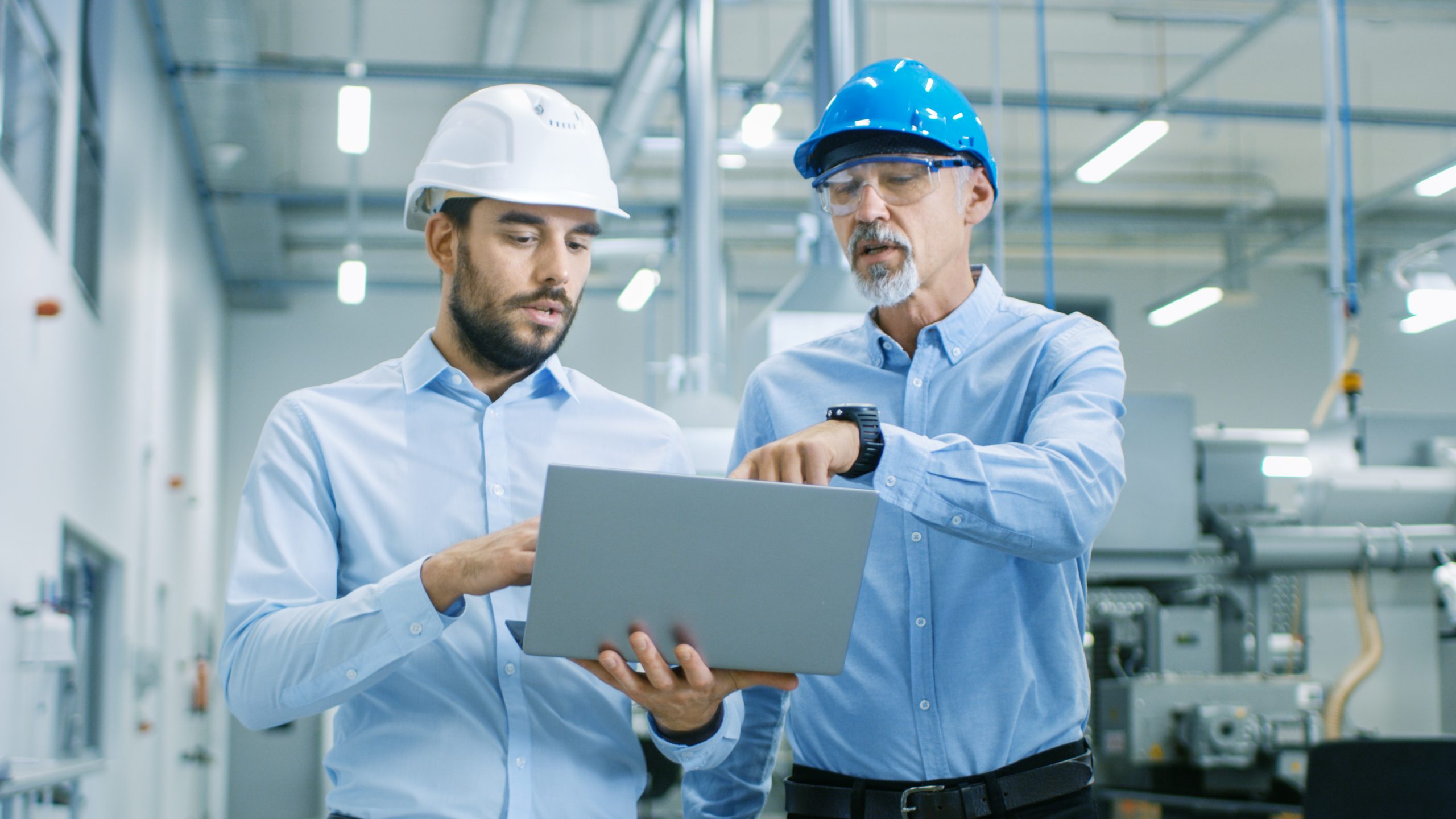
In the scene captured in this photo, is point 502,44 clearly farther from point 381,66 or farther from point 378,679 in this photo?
point 378,679

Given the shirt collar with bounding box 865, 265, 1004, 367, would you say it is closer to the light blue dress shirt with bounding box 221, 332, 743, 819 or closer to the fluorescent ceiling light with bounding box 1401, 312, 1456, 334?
the light blue dress shirt with bounding box 221, 332, 743, 819

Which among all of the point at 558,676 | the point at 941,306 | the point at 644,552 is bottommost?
the point at 558,676

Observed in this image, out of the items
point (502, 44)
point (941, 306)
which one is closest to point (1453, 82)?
point (502, 44)

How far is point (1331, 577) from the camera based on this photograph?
3.90 m

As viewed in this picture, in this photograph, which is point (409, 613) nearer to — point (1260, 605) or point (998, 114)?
point (1260, 605)

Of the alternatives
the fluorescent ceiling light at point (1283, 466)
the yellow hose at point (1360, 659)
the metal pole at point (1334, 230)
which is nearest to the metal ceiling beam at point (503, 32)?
the metal pole at point (1334, 230)

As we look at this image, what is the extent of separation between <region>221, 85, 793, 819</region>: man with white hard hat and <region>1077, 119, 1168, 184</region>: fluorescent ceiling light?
5.42 metres

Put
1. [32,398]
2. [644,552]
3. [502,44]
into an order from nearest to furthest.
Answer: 1. [644,552]
2. [32,398]
3. [502,44]

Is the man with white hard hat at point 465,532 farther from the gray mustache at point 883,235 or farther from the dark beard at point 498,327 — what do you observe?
the gray mustache at point 883,235

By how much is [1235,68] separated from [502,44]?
15.8 ft

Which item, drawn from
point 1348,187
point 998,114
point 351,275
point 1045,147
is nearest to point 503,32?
point 351,275

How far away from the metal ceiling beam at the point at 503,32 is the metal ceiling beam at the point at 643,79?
0.64 metres

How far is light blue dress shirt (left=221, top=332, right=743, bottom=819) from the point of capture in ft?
4.40

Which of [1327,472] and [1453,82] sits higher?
[1453,82]
